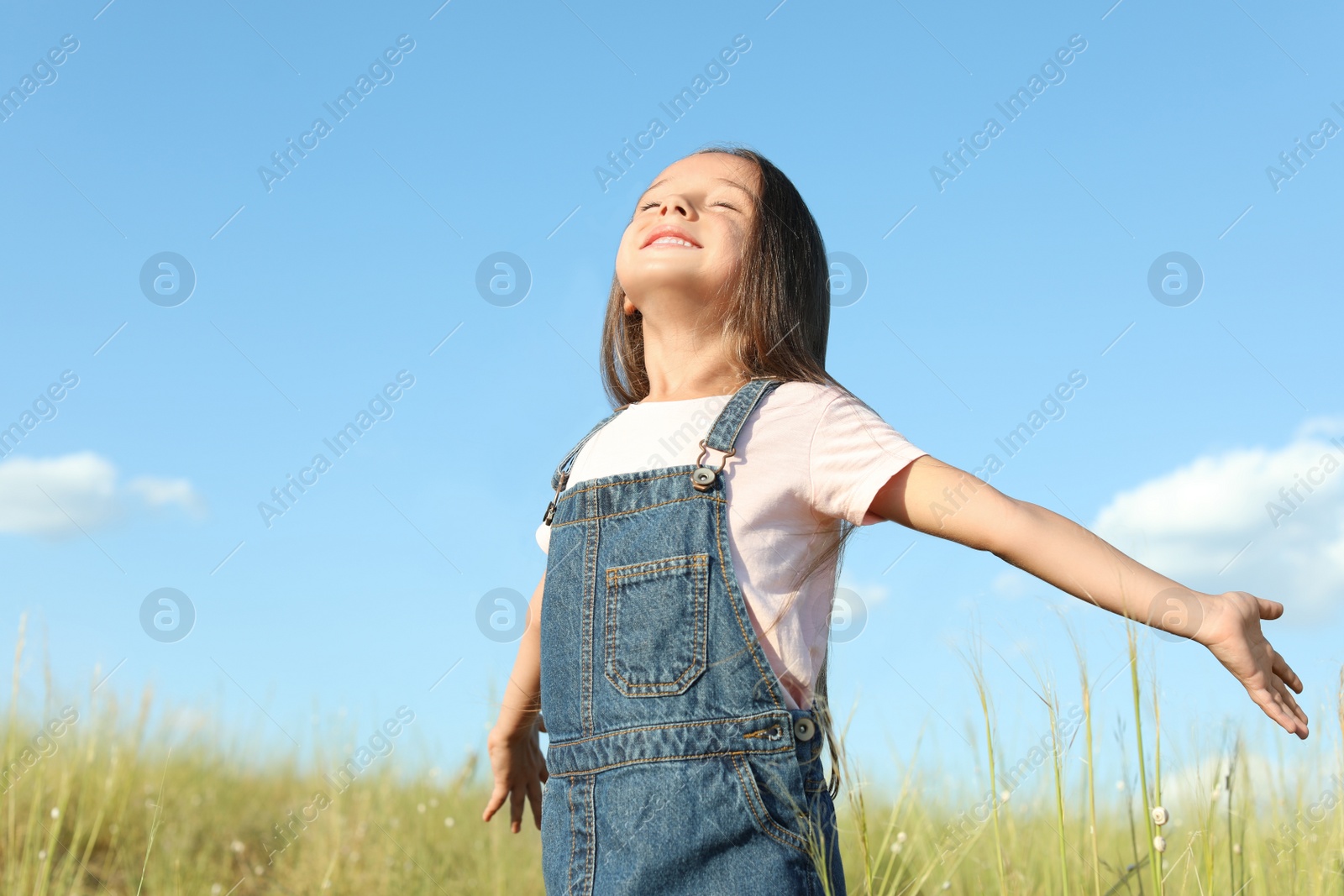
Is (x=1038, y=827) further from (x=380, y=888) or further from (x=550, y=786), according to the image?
(x=380, y=888)

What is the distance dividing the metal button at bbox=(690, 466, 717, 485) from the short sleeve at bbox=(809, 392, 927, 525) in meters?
0.22

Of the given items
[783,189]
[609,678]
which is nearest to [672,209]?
[783,189]

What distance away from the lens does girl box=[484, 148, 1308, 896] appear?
187cm

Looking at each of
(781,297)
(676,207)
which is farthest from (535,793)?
(676,207)

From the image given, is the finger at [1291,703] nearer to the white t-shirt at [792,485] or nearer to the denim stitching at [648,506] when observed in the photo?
the white t-shirt at [792,485]

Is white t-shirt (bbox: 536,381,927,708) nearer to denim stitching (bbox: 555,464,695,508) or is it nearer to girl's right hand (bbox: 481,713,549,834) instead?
denim stitching (bbox: 555,464,695,508)

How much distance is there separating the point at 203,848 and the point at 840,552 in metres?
3.56

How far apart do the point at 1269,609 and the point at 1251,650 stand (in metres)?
0.11

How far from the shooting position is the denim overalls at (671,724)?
1877mm

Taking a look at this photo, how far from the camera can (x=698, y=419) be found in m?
2.29

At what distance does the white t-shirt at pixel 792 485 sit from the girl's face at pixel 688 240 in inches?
12.9

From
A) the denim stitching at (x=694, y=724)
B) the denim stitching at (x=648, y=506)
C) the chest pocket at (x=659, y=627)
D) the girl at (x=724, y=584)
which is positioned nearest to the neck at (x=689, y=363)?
the girl at (x=724, y=584)

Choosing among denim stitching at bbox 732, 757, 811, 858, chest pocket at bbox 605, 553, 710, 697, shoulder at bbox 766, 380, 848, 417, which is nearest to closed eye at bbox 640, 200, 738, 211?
shoulder at bbox 766, 380, 848, 417

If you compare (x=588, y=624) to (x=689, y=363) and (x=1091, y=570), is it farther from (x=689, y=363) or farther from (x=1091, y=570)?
(x=1091, y=570)
